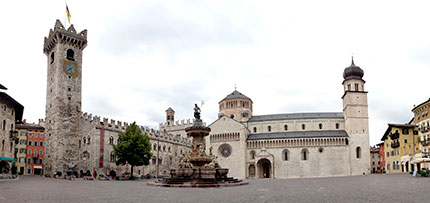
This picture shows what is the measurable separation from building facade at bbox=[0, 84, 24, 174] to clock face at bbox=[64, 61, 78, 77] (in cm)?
1840

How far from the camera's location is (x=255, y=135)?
90312 mm

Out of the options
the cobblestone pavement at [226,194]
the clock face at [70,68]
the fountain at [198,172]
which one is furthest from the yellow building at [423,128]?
the clock face at [70,68]

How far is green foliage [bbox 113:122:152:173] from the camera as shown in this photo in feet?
203

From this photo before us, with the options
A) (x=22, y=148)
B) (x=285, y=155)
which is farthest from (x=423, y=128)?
(x=22, y=148)

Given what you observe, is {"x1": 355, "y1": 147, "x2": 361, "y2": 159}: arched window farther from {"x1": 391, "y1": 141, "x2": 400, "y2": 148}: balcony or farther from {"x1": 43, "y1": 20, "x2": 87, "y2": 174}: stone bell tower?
{"x1": 43, "y1": 20, "x2": 87, "y2": 174}: stone bell tower

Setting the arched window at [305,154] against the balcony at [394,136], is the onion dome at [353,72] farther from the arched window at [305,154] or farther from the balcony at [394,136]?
the arched window at [305,154]

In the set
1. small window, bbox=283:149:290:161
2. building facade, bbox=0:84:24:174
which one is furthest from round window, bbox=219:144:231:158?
building facade, bbox=0:84:24:174

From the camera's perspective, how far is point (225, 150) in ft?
292

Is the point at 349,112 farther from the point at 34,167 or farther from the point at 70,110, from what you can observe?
the point at 34,167

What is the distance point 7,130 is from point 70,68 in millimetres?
24632

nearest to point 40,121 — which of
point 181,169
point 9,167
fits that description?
point 9,167

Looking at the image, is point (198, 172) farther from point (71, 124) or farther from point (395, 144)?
point (395, 144)

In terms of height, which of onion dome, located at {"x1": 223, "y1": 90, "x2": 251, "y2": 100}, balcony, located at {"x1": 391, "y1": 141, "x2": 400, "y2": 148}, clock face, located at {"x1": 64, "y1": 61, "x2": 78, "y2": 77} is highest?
clock face, located at {"x1": 64, "y1": 61, "x2": 78, "y2": 77}

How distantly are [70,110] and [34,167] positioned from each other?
3172cm
